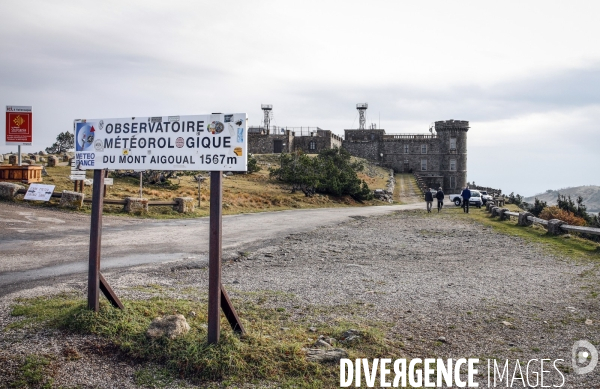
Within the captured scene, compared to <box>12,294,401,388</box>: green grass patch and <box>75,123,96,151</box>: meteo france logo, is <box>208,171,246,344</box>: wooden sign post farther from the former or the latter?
<box>75,123,96,151</box>: meteo france logo

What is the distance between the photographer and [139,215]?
20.7m

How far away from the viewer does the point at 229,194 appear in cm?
3150

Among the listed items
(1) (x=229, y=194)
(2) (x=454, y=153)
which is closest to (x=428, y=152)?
(2) (x=454, y=153)

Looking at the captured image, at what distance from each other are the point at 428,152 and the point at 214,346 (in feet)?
249

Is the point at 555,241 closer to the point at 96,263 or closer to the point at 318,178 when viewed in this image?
the point at 96,263

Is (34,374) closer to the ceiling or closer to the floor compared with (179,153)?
closer to the floor

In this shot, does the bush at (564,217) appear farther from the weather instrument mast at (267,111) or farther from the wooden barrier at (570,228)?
the weather instrument mast at (267,111)

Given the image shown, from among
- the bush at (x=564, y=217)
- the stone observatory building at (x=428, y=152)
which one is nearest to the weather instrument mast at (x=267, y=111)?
the stone observatory building at (x=428, y=152)

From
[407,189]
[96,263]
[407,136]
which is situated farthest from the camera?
[407,136]

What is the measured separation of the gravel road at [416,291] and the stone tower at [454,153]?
206 feet

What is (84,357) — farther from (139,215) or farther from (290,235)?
(139,215)

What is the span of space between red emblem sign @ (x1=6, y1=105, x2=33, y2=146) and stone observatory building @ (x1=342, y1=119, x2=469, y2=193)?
5910cm

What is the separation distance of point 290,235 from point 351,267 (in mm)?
5889

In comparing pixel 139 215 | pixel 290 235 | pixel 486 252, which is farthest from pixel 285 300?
pixel 139 215
